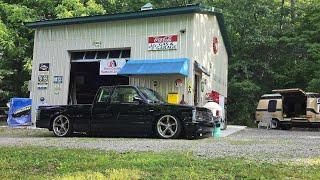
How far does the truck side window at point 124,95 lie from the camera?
41.4 ft

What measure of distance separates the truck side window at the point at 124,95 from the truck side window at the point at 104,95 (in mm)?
168

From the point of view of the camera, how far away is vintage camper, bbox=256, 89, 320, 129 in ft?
72.4

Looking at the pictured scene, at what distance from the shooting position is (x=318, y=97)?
22.2 meters

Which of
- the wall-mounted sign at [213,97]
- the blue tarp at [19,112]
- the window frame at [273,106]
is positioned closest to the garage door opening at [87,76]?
the blue tarp at [19,112]

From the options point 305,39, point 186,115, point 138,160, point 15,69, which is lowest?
point 138,160

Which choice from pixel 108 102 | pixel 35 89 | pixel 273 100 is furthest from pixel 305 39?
pixel 108 102

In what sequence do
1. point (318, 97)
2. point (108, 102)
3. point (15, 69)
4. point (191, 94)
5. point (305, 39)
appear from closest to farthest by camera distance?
point (108, 102), point (191, 94), point (318, 97), point (15, 69), point (305, 39)

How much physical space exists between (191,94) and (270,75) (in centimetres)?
1608

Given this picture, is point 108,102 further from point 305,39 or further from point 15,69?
point 305,39

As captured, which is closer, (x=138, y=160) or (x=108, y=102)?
(x=138, y=160)

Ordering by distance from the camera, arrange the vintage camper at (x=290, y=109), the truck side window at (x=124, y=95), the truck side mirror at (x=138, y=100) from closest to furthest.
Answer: the truck side mirror at (x=138, y=100)
the truck side window at (x=124, y=95)
the vintage camper at (x=290, y=109)

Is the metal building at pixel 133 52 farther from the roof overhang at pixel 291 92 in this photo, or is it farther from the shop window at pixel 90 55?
the roof overhang at pixel 291 92

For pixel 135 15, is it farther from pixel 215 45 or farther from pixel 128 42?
pixel 215 45

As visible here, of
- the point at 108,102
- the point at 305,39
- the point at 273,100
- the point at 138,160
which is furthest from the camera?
the point at 305,39
